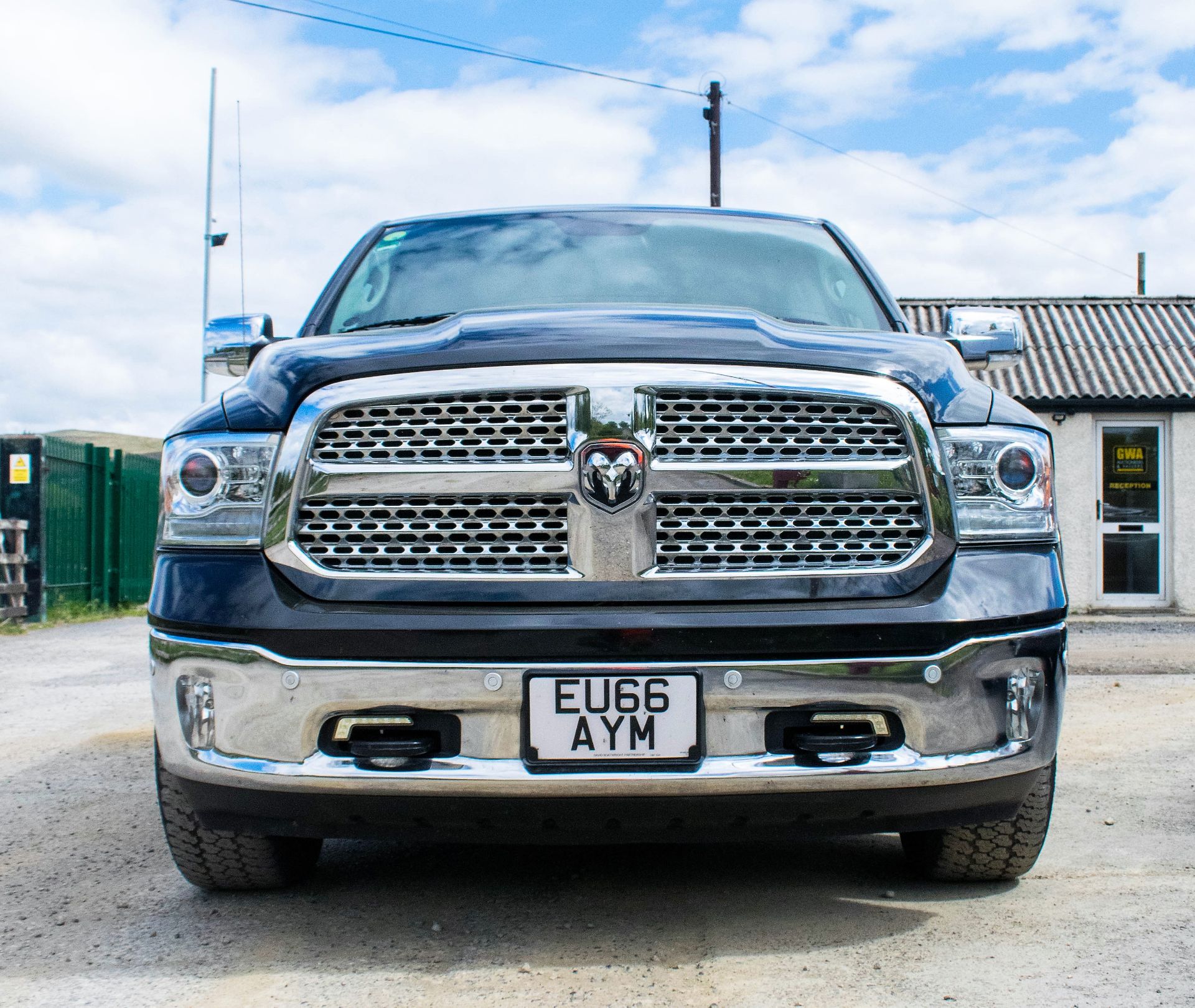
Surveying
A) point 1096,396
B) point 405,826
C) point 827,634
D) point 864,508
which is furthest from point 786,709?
point 1096,396

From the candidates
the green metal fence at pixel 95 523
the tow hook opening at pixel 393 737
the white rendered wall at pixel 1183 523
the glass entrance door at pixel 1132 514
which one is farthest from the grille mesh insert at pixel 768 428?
the white rendered wall at pixel 1183 523

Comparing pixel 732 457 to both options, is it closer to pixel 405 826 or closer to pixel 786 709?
pixel 786 709

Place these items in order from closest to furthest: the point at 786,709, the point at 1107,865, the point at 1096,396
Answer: the point at 786,709 < the point at 1107,865 < the point at 1096,396

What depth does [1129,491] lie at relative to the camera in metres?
15.1

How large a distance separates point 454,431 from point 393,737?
66 cm

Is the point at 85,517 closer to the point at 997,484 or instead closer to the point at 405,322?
the point at 405,322

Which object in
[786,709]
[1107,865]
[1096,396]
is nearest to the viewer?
[786,709]

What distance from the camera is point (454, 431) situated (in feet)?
8.96

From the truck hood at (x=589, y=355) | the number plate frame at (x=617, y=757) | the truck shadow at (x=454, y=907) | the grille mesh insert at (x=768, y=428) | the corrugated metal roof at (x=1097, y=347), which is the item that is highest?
the corrugated metal roof at (x=1097, y=347)

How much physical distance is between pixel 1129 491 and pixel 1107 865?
12624 millimetres

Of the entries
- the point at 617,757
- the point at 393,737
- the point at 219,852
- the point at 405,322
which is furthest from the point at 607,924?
the point at 405,322

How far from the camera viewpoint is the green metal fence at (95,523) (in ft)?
46.9

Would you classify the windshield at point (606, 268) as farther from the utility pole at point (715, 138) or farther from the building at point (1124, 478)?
the utility pole at point (715, 138)

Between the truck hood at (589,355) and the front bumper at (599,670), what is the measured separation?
0.53 m
